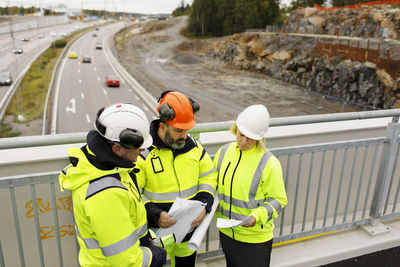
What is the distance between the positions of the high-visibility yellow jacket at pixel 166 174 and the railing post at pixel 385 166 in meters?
2.07

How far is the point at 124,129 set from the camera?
1790mm

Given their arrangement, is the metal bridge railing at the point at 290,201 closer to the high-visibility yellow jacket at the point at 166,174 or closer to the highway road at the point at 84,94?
the high-visibility yellow jacket at the point at 166,174

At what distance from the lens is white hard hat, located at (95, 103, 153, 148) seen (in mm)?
1755

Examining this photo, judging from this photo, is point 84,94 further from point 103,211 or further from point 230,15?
point 230,15

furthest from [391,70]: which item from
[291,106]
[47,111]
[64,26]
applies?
[64,26]

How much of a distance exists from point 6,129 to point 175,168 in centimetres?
2643

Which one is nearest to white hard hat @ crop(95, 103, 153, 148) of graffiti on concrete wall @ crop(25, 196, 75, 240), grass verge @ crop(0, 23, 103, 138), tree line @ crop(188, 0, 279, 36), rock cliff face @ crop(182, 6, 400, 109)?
graffiti on concrete wall @ crop(25, 196, 75, 240)

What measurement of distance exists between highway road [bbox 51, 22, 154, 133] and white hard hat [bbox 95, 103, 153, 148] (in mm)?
24291

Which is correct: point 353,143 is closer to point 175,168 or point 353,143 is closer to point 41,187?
point 175,168

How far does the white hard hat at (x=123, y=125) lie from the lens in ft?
5.76

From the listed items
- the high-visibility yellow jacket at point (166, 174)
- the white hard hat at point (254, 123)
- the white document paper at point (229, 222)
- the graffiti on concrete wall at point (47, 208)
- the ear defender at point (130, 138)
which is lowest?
the graffiti on concrete wall at point (47, 208)

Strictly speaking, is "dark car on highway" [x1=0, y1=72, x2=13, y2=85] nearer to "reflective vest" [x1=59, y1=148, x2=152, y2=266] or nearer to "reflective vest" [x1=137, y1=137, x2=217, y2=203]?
"reflective vest" [x1=137, y1=137, x2=217, y2=203]

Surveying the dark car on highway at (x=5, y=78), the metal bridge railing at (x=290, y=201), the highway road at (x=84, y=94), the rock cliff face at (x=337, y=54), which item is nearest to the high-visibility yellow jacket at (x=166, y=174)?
the metal bridge railing at (x=290, y=201)

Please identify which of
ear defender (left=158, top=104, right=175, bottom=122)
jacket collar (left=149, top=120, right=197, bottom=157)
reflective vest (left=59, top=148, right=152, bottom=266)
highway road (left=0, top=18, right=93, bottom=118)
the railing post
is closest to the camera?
reflective vest (left=59, top=148, right=152, bottom=266)
